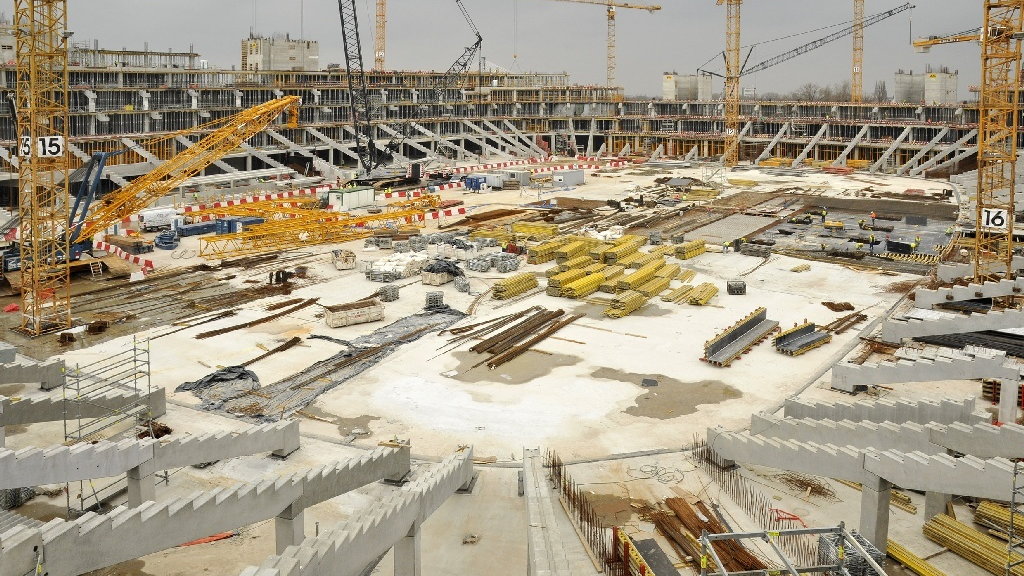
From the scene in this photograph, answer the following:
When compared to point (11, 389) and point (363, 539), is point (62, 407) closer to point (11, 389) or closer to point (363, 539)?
point (11, 389)

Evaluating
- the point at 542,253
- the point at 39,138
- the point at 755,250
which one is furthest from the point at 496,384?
the point at 755,250

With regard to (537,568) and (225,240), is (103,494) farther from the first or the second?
(225,240)

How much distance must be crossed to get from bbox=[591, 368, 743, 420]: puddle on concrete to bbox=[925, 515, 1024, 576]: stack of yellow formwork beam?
7641 mm

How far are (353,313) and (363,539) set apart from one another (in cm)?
1849

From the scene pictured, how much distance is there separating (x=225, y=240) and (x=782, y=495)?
32402 mm

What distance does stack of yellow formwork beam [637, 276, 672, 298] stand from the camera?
112ft

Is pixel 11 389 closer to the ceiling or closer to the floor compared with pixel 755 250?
closer to the floor

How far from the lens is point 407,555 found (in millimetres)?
14609

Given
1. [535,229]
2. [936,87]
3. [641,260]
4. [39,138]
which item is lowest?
[641,260]

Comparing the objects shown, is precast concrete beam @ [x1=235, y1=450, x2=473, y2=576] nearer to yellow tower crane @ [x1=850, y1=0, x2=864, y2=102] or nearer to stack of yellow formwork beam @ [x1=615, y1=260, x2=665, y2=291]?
stack of yellow formwork beam @ [x1=615, y1=260, x2=665, y2=291]

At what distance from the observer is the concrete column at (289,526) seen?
49.1 feet

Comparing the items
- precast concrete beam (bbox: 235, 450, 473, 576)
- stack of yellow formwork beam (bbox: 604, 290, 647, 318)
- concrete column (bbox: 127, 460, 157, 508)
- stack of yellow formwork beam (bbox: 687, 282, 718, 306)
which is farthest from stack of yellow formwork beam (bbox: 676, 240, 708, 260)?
concrete column (bbox: 127, 460, 157, 508)

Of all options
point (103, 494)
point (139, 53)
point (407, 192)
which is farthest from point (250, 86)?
point (103, 494)

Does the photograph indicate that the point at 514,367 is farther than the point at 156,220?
No
